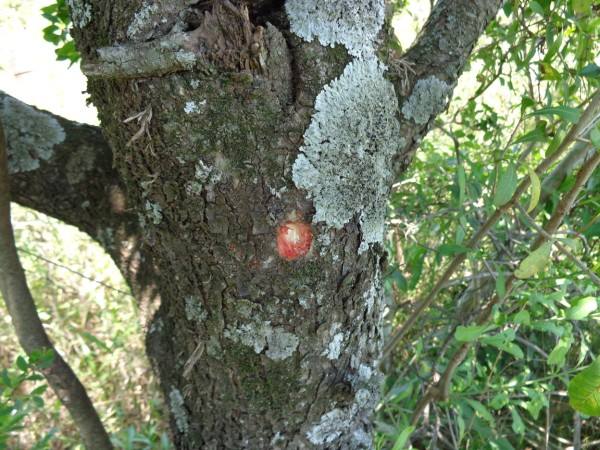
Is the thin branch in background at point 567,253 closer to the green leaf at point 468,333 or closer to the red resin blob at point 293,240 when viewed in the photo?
the green leaf at point 468,333

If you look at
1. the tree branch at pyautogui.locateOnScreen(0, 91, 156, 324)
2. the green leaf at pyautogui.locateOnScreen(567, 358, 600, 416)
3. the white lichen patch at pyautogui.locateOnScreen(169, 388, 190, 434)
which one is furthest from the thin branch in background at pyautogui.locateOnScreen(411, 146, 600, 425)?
the tree branch at pyautogui.locateOnScreen(0, 91, 156, 324)

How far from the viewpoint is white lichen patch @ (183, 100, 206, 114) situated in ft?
1.95

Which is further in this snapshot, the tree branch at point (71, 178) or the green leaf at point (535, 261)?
the tree branch at point (71, 178)

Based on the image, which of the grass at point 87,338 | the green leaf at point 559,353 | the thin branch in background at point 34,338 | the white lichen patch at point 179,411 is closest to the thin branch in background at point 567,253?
the green leaf at point 559,353

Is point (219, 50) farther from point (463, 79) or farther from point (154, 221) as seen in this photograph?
point (463, 79)

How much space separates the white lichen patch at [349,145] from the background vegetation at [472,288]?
0.60ft

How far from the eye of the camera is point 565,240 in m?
0.73

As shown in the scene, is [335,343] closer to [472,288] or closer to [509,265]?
[509,265]

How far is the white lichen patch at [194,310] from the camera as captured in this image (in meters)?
0.73

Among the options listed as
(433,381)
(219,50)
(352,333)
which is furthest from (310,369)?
(433,381)

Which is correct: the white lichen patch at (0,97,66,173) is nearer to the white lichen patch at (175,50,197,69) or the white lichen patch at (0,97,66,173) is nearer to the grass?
the white lichen patch at (175,50,197,69)

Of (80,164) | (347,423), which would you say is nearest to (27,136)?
(80,164)

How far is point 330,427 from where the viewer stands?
0.80 m

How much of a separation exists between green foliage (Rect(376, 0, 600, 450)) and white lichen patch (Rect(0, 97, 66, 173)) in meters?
0.70
